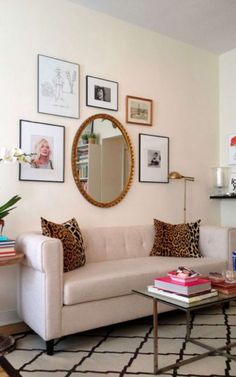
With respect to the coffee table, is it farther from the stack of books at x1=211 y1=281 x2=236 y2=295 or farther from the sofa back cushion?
the sofa back cushion

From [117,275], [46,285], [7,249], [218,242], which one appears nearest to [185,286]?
[117,275]

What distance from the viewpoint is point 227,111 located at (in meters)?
4.20

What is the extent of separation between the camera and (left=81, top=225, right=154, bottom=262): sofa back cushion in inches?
118

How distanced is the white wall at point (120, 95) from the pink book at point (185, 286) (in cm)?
129

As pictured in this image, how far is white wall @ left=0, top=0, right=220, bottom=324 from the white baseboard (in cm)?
7

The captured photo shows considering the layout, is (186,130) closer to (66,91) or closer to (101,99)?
(101,99)

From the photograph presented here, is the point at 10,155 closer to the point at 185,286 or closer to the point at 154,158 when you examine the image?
the point at 185,286

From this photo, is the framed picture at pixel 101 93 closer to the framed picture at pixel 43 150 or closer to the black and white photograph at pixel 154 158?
the framed picture at pixel 43 150

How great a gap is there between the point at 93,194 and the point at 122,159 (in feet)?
1.64

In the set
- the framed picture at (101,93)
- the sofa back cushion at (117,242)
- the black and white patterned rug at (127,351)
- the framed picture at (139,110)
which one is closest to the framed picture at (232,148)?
the framed picture at (139,110)

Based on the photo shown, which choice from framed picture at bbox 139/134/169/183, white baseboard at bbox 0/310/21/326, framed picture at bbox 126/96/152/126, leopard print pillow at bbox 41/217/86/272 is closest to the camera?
leopard print pillow at bbox 41/217/86/272

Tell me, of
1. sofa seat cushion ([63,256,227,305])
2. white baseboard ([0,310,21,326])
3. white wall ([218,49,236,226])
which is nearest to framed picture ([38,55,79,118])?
sofa seat cushion ([63,256,227,305])

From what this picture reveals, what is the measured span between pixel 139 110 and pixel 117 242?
1391 millimetres

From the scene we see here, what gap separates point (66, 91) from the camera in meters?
3.09
